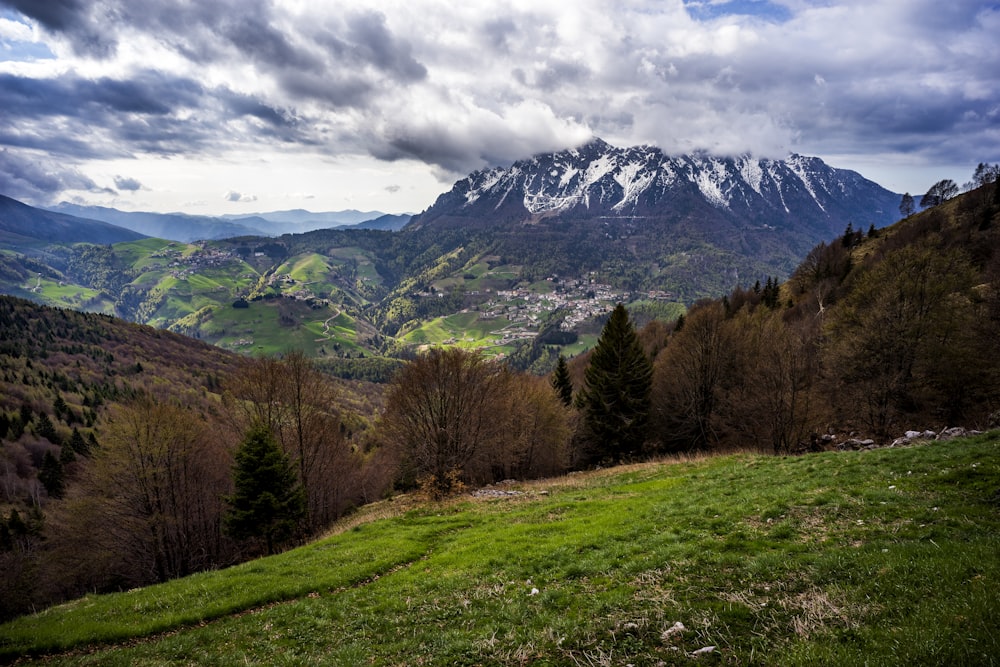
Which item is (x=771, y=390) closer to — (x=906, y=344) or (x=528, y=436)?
(x=906, y=344)

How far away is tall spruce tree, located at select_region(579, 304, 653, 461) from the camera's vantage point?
48.5m

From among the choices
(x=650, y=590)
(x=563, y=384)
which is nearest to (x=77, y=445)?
(x=563, y=384)

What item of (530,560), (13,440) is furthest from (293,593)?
(13,440)

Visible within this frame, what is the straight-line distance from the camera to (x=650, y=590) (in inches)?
428

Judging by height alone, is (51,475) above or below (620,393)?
below

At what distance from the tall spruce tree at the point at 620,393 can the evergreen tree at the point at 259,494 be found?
32203mm

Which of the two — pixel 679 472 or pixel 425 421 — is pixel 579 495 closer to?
pixel 679 472

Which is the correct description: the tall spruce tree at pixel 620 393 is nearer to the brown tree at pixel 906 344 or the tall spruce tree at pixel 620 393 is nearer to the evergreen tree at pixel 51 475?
the brown tree at pixel 906 344

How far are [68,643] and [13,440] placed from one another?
137 metres

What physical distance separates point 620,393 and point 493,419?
50.0ft

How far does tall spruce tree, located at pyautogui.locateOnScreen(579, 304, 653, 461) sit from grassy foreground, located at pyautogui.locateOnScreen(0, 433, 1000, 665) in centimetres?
2590

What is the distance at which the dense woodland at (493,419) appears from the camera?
32078 mm

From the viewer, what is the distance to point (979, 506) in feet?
38.3

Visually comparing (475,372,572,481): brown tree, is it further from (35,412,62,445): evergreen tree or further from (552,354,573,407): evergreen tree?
(35,412,62,445): evergreen tree
